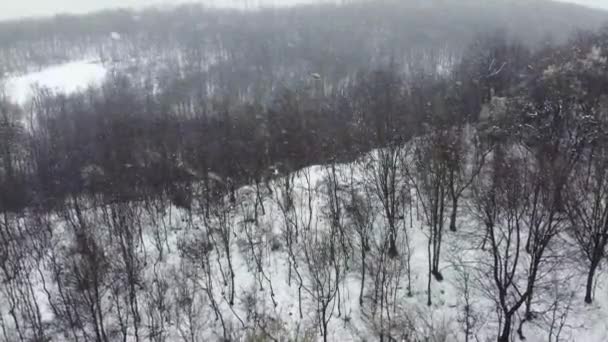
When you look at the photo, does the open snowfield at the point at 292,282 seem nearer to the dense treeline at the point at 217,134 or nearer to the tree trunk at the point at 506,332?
the tree trunk at the point at 506,332

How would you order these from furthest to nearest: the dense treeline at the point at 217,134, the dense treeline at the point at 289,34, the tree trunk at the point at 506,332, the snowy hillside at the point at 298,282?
the dense treeline at the point at 289,34, the dense treeline at the point at 217,134, the snowy hillside at the point at 298,282, the tree trunk at the point at 506,332

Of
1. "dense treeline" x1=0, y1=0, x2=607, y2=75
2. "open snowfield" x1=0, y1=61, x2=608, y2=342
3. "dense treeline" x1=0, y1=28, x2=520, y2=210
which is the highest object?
"dense treeline" x1=0, y1=0, x2=607, y2=75

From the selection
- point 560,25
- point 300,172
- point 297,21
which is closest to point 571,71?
point 300,172

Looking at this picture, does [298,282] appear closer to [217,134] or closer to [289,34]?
[217,134]

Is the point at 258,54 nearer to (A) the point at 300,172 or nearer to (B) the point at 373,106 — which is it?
(B) the point at 373,106

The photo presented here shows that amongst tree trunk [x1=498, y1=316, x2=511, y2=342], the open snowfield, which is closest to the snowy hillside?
the open snowfield

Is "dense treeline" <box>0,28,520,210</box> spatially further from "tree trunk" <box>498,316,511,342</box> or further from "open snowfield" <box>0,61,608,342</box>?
"tree trunk" <box>498,316,511,342</box>

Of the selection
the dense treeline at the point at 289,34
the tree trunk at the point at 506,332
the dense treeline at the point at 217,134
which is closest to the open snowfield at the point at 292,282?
the tree trunk at the point at 506,332
